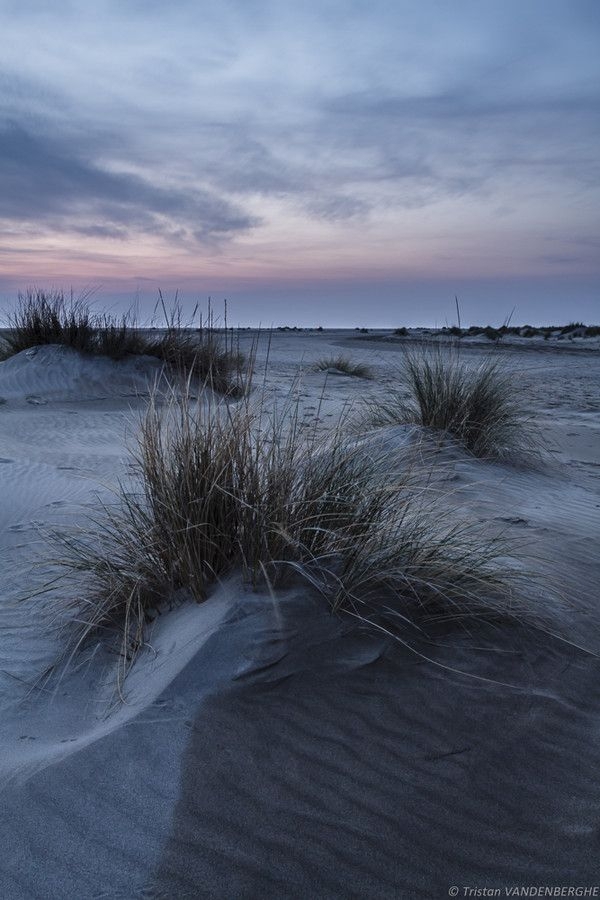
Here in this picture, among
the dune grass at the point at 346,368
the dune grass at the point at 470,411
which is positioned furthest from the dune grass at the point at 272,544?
the dune grass at the point at 346,368

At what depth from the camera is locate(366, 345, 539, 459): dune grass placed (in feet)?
17.5

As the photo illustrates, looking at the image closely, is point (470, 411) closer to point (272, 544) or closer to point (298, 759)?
point (272, 544)

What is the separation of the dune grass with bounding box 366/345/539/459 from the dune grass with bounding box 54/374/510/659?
2730 millimetres

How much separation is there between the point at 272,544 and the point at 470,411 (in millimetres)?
3518

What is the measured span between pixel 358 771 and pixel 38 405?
7.57m

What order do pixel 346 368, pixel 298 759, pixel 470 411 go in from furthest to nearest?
pixel 346 368
pixel 470 411
pixel 298 759

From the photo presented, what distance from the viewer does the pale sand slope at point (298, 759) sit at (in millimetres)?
1544

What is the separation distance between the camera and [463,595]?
2.27 metres

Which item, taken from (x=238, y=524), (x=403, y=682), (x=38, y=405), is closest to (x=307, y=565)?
(x=238, y=524)

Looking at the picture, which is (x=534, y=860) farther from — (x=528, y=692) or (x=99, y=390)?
(x=99, y=390)

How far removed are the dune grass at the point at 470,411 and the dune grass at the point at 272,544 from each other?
273 centimetres

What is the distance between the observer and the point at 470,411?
5.40m

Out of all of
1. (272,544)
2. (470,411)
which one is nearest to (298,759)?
(272,544)

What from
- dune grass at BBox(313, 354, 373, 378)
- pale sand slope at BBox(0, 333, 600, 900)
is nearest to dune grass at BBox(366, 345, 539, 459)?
pale sand slope at BBox(0, 333, 600, 900)
